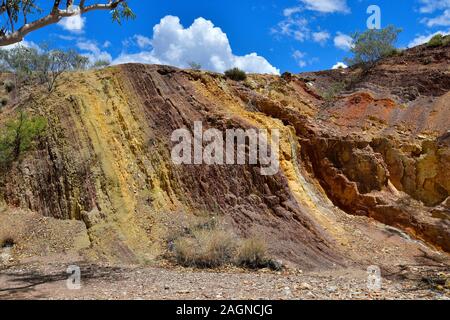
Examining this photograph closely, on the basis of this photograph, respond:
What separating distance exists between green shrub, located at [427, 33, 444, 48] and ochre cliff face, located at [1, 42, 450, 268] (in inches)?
183

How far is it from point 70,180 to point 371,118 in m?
10.1

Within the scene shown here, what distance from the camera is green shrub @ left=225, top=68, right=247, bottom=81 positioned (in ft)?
58.3

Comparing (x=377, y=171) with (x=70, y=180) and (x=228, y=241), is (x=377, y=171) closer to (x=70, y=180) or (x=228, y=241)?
(x=228, y=241)

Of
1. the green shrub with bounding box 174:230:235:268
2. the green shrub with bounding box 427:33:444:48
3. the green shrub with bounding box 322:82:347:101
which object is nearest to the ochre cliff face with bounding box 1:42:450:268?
the green shrub with bounding box 174:230:235:268

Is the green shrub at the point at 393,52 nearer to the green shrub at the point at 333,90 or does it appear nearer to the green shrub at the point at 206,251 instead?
the green shrub at the point at 333,90

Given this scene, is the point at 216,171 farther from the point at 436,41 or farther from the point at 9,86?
the point at 9,86

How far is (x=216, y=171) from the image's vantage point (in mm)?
12812

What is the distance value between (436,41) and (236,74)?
29.8ft

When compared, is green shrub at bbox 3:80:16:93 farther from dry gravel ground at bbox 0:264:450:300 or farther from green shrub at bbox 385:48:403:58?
green shrub at bbox 385:48:403:58

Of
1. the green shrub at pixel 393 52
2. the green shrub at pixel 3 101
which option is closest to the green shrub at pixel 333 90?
the green shrub at pixel 393 52

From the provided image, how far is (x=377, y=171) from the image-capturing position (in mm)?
13625

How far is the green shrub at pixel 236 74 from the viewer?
58.3 ft

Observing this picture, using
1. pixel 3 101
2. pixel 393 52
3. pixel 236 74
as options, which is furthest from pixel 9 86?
pixel 393 52

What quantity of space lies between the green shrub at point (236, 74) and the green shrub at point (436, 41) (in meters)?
8.63
